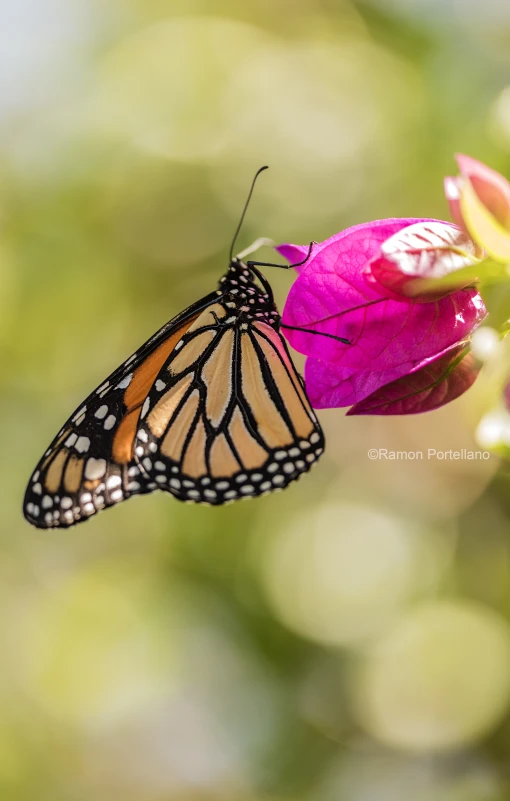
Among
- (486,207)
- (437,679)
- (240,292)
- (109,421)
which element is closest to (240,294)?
(240,292)

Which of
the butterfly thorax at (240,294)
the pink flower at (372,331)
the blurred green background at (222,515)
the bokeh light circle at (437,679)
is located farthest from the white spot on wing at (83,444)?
the bokeh light circle at (437,679)

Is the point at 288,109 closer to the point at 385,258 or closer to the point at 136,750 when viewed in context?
the point at 385,258

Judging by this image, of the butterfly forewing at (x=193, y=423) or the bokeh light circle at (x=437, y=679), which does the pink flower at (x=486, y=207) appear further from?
the bokeh light circle at (x=437, y=679)

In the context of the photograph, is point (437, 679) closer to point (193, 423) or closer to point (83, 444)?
point (193, 423)

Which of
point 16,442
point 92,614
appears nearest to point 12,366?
point 16,442

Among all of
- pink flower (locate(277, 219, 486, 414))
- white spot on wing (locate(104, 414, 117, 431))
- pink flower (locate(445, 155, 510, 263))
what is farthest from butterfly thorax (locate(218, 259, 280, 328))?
pink flower (locate(445, 155, 510, 263))

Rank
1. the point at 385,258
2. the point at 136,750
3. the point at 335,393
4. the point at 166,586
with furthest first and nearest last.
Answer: the point at 136,750, the point at 166,586, the point at 335,393, the point at 385,258
